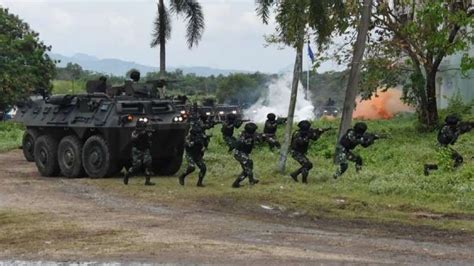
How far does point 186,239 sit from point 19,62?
3710 centimetres

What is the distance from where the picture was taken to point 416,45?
24.6 m

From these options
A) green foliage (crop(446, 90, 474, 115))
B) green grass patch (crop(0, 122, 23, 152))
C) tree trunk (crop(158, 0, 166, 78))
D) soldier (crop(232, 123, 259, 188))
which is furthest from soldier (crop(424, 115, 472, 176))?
tree trunk (crop(158, 0, 166, 78))

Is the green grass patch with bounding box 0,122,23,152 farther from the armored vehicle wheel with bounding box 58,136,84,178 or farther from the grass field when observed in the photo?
the grass field

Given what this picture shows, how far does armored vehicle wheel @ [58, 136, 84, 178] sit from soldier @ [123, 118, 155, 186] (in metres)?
1.98

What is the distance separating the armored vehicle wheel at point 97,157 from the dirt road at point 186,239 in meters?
3.68

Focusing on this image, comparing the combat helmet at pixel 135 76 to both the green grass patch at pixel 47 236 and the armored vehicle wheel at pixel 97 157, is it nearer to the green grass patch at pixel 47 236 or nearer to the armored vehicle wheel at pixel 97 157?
the armored vehicle wheel at pixel 97 157

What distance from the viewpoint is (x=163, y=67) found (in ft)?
98.3

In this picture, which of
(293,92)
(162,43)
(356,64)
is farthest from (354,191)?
(162,43)

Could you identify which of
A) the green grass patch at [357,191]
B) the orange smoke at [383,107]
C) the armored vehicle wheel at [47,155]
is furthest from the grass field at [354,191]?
the orange smoke at [383,107]

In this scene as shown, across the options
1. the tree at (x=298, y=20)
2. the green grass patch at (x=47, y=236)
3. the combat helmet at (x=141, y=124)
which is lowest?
the green grass patch at (x=47, y=236)

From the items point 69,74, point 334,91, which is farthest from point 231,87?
point 69,74

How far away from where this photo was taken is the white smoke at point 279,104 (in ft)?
159

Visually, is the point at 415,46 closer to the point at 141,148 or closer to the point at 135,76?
the point at 135,76

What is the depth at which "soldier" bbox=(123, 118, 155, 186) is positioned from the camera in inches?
637
